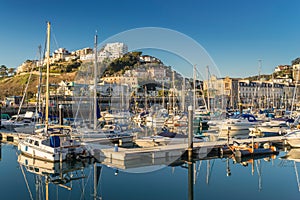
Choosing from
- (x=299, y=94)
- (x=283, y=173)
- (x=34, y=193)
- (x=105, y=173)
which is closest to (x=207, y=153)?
(x=283, y=173)

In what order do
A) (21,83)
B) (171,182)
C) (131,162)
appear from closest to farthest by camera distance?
(171,182)
(131,162)
(21,83)

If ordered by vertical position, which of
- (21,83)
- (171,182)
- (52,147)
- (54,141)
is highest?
(21,83)

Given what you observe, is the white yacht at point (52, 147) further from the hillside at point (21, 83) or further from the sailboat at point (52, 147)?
the hillside at point (21, 83)

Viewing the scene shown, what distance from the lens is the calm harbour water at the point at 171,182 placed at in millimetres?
11602

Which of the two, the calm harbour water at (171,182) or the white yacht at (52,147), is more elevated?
the white yacht at (52,147)

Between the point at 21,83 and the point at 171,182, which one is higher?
the point at 21,83

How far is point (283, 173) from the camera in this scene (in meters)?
14.8

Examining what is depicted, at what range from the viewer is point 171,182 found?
13.2 metres

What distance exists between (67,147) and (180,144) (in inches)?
223

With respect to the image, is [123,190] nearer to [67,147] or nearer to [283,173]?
[67,147]

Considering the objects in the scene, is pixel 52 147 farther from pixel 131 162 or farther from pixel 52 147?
pixel 131 162

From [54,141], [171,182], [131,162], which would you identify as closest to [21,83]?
[54,141]

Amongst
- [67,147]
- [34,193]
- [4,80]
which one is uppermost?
[4,80]

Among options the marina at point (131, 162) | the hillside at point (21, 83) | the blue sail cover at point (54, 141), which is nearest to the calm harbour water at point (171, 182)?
the marina at point (131, 162)
